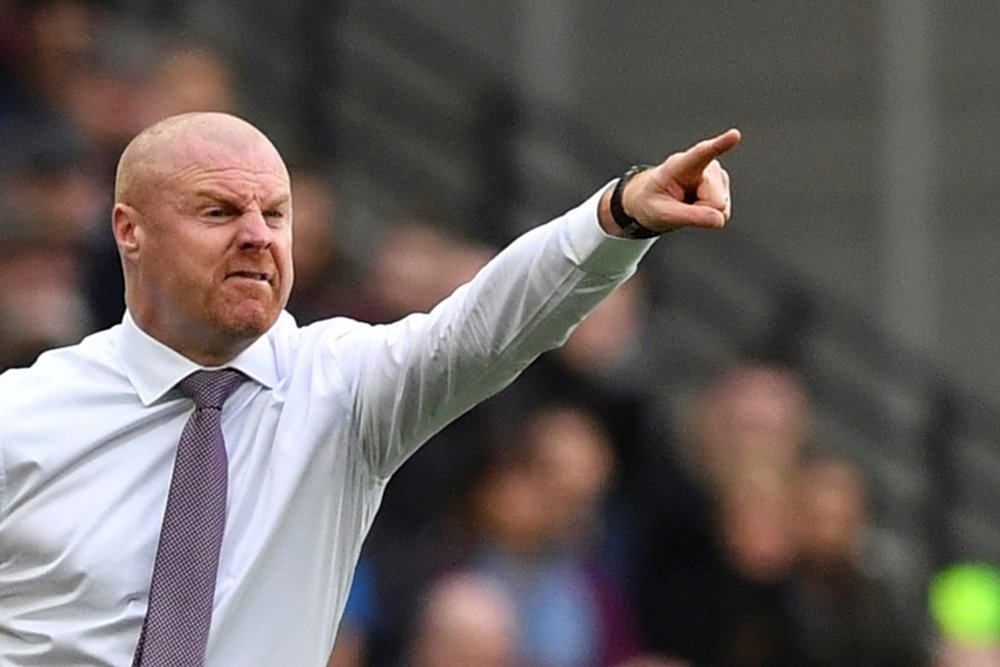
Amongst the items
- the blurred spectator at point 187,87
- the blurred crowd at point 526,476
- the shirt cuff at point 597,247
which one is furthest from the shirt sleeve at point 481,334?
the blurred spectator at point 187,87

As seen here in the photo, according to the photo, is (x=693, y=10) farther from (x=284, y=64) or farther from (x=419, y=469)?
(x=419, y=469)

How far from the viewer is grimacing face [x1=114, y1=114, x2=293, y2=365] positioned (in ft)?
13.6

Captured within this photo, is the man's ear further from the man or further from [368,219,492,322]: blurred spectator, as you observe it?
[368,219,492,322]: blurred spectator

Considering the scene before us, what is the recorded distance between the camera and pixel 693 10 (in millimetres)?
12500

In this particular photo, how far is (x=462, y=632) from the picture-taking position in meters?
7.24

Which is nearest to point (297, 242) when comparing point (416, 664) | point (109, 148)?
point (109, 148)

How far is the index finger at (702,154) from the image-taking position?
12.7 feet

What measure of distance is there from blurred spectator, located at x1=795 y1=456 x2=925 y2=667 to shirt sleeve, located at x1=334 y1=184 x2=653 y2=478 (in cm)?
469

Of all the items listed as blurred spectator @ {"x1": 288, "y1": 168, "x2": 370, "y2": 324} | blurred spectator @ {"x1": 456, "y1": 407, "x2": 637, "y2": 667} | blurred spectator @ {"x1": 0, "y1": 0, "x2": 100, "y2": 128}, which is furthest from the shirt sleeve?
blurred spectator @ {"x1": 0, "y1": 0, "x2": 100, "y2": 128}

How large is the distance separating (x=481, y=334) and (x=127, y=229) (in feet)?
2.07

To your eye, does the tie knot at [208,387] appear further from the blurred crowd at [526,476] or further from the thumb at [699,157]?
the blurred crowd at [526,476]

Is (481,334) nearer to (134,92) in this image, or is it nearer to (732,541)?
(732,541)

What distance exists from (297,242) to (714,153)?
4.98 meters

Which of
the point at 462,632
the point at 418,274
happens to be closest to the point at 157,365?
the point at 462,632
